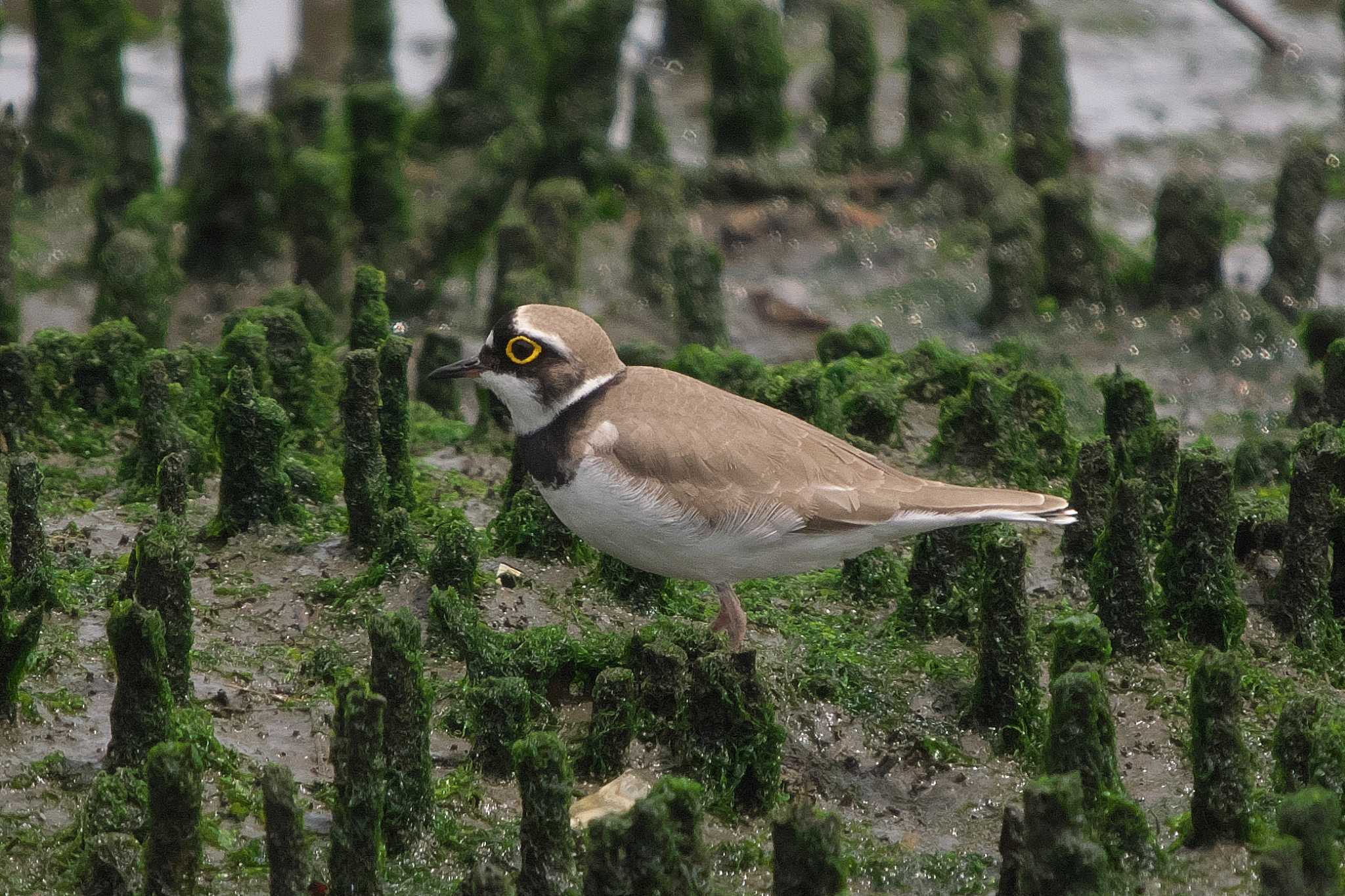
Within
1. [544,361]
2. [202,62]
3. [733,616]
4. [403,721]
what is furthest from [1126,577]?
[202,62]

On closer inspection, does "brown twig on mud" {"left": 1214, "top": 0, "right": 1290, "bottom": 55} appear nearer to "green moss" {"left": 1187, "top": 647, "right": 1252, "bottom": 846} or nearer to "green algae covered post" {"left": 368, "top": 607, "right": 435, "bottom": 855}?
"green moss" {"left": 1187, "top": 647, "right": 1252, "bottom": 846}

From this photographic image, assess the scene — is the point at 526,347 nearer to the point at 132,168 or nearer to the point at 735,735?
the point at 735,735

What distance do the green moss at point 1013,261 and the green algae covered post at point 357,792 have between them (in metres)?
7.21

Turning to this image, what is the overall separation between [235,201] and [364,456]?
5.19 meters

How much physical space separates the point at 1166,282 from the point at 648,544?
21.1 ft

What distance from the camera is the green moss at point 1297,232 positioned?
37.8 feet

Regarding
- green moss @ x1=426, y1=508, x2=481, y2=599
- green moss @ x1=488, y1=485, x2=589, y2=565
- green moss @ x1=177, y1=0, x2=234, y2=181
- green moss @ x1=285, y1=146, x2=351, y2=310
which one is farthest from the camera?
green moss @ x1=177, y1=0, x2=234, y2=181

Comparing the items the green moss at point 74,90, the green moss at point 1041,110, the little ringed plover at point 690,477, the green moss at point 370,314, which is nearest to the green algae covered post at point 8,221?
the green moss at point 370,314

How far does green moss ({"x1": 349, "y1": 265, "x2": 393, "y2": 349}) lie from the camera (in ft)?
28.0

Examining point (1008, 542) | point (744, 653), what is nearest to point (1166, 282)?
point (1008, 542)

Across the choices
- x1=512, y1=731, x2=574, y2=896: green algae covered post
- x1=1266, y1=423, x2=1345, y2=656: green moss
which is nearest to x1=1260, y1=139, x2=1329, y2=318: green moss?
x1=1266, y1=423, x2=1345, y2=656: green moss

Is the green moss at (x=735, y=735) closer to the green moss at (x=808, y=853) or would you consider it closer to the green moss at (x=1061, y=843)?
the green moss at (x=808, y=853)

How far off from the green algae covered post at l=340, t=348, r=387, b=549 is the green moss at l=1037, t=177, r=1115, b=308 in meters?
5.78

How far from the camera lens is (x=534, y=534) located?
7621 millimetres
